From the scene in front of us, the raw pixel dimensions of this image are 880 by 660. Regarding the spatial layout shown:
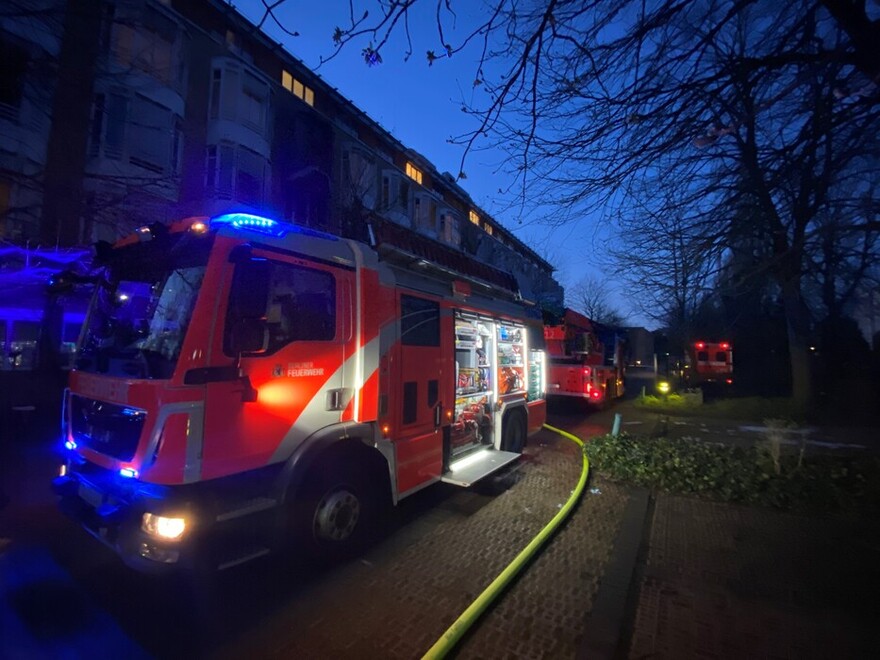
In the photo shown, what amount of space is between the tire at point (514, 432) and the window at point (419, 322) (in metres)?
2.61

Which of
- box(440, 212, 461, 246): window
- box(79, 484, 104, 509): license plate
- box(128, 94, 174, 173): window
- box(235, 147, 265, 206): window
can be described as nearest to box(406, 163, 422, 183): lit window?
box(440, 212, 461, 246): window

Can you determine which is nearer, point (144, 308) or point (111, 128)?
point (144, 308)

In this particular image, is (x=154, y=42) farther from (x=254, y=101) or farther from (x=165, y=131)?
(x=254, y=101)

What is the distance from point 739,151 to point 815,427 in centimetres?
1028

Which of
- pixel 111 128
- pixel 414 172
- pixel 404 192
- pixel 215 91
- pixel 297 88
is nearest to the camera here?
pixel 111 128

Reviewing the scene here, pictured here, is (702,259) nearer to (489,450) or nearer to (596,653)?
(489,450)

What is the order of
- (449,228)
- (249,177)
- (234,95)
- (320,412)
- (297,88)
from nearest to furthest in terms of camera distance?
1. (320,412)
2. (234,95)
3. (249,177)
4. (297,88)
5. (449,228)

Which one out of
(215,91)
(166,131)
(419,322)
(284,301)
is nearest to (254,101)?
(215,91)

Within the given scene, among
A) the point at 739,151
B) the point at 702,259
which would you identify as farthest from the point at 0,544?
the point at 739,151

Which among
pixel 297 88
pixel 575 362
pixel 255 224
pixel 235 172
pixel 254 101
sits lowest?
pixel 575 362

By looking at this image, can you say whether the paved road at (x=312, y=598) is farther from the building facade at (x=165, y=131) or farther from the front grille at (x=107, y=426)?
the building facade at (x=165, y=131)

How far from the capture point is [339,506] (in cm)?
382

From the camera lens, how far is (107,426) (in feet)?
10.5

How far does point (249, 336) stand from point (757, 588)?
15.2ft
